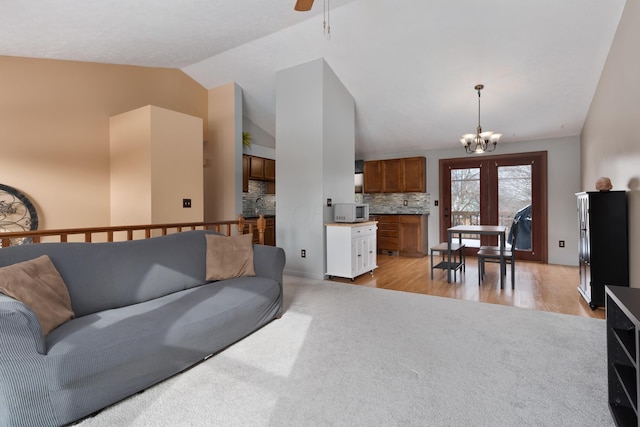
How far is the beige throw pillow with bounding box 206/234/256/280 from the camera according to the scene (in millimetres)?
2863

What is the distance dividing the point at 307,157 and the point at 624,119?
3.50 meters

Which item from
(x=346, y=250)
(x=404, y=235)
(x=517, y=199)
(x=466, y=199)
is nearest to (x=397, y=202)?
(x=404, y=235)

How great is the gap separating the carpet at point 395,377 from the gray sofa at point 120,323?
15 centimetres

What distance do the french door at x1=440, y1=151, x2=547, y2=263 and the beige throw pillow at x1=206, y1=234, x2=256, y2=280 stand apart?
16.6 feet

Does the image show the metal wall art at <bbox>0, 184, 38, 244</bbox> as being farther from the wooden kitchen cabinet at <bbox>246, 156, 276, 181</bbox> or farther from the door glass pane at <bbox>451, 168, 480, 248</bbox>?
the door glass pane at <bbox>451, 168, 480, 248</bbox>

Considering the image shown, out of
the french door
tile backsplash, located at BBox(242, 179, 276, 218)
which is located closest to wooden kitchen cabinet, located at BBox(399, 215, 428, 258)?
the french door

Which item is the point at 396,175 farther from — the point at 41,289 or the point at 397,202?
the point at 41,289

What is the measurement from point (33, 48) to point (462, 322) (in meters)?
5.47

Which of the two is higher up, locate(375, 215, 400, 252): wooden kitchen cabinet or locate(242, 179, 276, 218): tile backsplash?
locate(242, 179, 276, 218): tile backsplash

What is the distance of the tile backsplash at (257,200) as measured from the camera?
21.5 ft

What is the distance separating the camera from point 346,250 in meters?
4.38

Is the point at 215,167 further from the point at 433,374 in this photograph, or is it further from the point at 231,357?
the point at 433,374

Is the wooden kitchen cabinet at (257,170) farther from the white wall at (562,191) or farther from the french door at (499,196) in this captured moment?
the white wall at (562,191)

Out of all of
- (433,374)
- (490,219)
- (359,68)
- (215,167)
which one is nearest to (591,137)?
(490,219)
